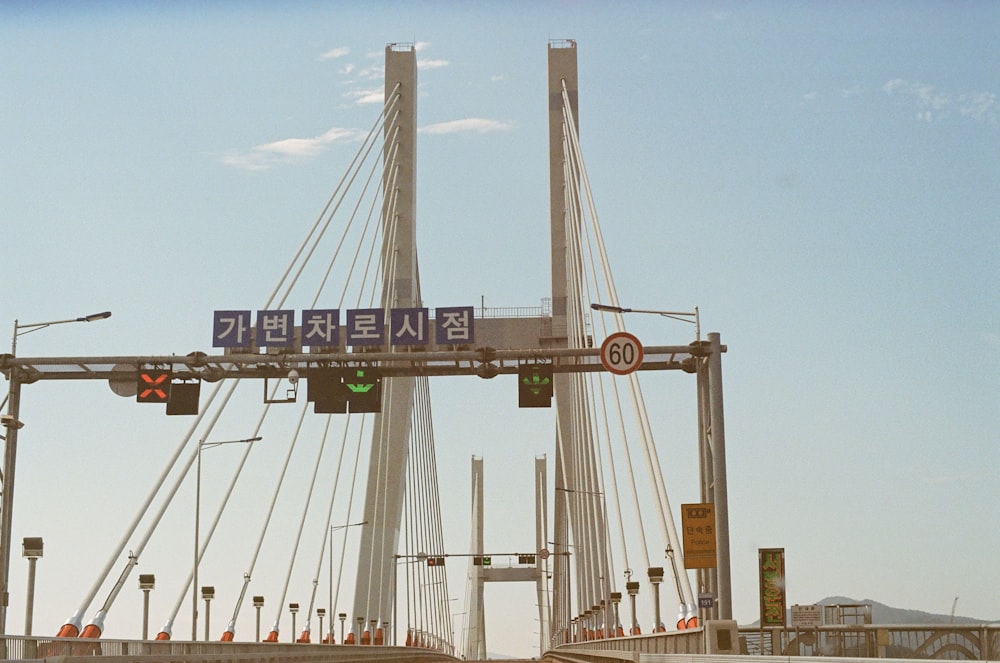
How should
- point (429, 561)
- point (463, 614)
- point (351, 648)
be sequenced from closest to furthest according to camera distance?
point (351, 648)
point (429, 561)
point (463, 614)

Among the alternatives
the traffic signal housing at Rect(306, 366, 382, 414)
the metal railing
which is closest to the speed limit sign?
the traffic signal housing at Rect(306, 366, 382, 414)

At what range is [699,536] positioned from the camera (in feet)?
96.7

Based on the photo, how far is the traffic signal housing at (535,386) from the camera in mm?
33000

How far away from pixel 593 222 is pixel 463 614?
345 feet

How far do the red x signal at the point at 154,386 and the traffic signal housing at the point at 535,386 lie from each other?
807 cm

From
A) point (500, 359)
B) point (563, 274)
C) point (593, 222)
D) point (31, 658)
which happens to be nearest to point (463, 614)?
point (563, 274)

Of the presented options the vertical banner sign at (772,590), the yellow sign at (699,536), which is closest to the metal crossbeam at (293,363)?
the yellow sign at (699,536)

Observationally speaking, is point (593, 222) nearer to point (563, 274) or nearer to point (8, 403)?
point (563, 274)

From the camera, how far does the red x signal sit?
32969 mm

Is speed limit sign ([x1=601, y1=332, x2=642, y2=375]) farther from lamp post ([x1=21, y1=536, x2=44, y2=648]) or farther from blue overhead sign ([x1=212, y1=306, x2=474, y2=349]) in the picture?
lamp post ([x1=21, y1=536, x2=44, y2=648])

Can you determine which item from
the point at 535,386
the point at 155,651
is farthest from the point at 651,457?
the point at 155,651

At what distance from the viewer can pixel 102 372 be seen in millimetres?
33531

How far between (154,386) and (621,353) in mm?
10748

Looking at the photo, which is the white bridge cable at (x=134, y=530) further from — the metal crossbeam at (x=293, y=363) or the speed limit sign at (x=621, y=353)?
the speed limit sign at (x=621, y=353)
